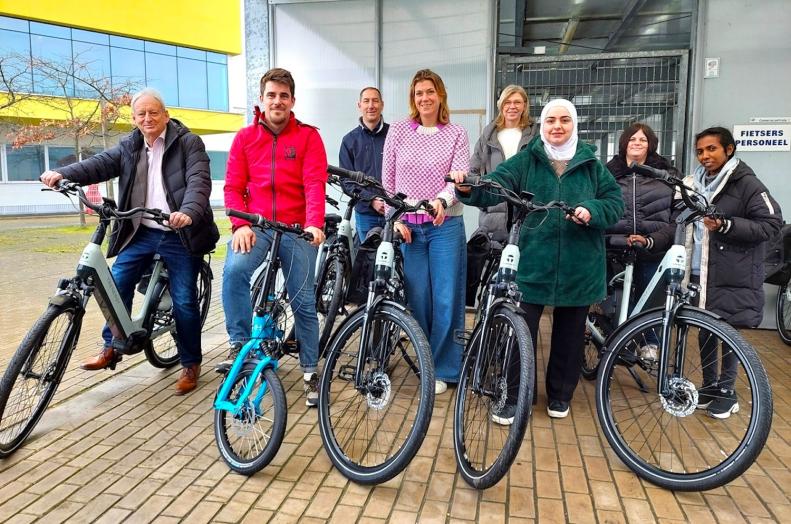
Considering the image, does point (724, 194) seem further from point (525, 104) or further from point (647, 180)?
point (525, 104)

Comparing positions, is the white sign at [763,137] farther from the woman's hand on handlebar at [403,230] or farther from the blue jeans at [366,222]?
the woman's hand on handlebar at [403,230]

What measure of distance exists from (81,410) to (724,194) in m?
3.94

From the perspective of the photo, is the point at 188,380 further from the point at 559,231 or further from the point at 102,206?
the point at 559,231

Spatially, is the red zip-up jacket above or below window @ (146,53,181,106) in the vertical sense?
below

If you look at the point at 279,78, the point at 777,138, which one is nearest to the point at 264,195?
the point at 279,78

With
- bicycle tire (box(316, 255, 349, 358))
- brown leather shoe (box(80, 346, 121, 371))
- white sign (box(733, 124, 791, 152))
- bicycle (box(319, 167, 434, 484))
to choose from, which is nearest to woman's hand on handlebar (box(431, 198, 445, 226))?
bicycle (box(319, 167, 434, 484))

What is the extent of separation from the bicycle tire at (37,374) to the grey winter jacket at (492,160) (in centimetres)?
272

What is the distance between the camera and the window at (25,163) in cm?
2624

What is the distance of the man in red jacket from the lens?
3.16 metres

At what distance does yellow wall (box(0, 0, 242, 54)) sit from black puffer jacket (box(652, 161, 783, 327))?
1856cm

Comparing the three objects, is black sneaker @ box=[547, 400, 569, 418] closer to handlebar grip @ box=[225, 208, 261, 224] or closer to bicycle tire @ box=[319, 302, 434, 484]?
bicycle tire @ box=[319, 302, 434, 484]

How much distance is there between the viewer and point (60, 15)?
21.3 meters

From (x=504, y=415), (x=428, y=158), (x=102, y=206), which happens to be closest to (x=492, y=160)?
(x=428, y=158)

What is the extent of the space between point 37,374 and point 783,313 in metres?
5.67
